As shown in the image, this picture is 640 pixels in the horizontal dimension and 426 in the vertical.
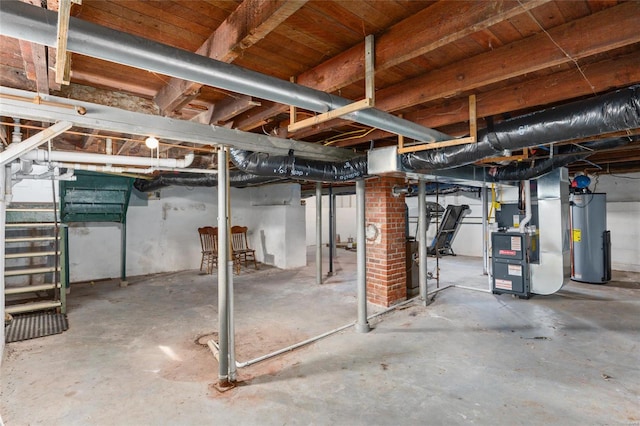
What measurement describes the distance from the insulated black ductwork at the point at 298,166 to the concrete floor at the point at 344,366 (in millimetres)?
1611

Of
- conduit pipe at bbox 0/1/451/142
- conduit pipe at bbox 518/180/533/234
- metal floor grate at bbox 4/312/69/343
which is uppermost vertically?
conduit pipe at bbox 0/1/451/142

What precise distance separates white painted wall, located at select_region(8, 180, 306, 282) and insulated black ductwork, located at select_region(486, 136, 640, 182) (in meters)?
4.06

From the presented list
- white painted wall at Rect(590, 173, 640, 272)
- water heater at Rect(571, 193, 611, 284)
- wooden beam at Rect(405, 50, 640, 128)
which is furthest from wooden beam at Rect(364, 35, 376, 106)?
white painted wall at Rect(590, 173, 640, 272)

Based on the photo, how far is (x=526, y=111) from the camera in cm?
252

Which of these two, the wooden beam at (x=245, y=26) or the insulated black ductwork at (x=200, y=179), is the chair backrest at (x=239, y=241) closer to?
the insulated black ductwork at (x=200, y=179)

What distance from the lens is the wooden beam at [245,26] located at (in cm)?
106

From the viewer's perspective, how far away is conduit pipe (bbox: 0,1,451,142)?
93cm

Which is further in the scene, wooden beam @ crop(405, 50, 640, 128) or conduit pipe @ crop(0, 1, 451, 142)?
wooden beam @ crop(405, 50, 640, 128)

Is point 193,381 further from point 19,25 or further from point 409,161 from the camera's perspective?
point 409,161

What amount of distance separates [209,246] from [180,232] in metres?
0.67

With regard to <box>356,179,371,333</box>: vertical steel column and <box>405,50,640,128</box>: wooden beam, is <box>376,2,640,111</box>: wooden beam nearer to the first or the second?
<box>405,50,640,128</box>: wooden beam

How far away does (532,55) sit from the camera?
152cm

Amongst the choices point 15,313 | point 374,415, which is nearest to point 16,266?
point 15,313

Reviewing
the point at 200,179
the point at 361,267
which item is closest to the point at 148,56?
the point at 361,267
